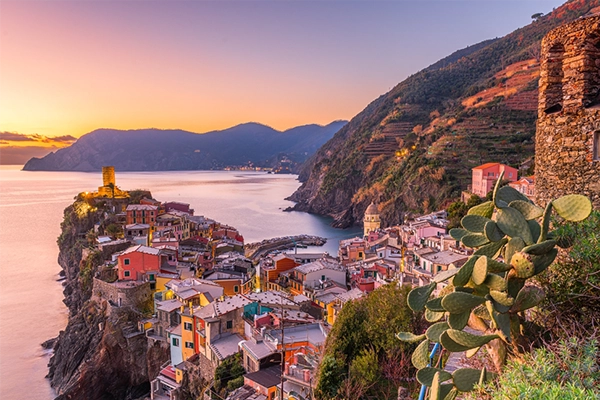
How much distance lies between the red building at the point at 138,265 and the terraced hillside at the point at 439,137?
2786cm

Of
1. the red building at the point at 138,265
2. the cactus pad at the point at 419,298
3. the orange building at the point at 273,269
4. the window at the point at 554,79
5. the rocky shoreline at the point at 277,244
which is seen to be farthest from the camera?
the rocky shoreline at the point at 277,244

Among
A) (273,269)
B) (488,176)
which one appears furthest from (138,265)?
(488,176)

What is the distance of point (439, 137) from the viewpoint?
48.7 metres

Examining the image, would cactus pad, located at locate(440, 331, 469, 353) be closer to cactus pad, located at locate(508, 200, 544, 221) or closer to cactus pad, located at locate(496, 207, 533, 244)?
cactus pad, located at locate(496, 207, 533, 244)

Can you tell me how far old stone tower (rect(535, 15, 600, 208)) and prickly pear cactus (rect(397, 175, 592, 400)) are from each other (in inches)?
45.7

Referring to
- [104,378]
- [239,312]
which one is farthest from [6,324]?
[239,312]

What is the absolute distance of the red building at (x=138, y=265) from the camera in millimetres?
18531

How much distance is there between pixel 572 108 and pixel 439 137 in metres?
47.7

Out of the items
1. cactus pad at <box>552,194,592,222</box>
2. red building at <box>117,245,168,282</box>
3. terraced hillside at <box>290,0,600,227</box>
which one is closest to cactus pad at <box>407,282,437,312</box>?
cactus pad at <box>552,194,592,222</box>

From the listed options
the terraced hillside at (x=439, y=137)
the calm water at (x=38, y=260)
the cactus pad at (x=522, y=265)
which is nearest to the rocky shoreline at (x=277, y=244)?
the calm water at (x=38, y=260)

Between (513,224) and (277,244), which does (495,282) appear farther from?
(277,244)

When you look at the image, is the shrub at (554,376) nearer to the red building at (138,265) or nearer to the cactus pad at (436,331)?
the cactus pad at (436,331)

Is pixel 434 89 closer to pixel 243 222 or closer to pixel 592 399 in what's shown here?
pixel 243 222

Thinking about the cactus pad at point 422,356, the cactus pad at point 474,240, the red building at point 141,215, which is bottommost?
the red building at point 141,215
